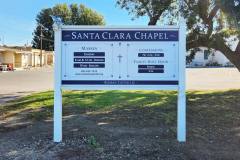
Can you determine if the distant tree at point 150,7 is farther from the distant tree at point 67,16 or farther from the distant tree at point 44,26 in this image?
the distant tree at point 44,26

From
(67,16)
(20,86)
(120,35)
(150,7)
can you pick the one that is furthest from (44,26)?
(120,35)

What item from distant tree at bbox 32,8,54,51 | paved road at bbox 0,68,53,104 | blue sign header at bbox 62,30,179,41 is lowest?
paved road at bbox 0,68,53,104

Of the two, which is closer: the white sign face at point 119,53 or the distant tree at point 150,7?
the white sign face at point 119,53

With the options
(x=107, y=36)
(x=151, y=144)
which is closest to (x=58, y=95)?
(x=107, y=36)

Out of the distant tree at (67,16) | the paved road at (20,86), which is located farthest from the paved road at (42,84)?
the distant tree at (67,16)

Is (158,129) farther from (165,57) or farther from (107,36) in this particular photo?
(107,36)

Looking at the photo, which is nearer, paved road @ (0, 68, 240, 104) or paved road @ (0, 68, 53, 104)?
paved road @ (0, 68, 53, 104)

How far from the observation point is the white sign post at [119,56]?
26.0 feet

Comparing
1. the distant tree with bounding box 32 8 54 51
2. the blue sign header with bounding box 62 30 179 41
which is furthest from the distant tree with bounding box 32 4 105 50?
the blue sign header with bounding box 62 30 179 41

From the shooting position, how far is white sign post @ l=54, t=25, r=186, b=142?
312 inches

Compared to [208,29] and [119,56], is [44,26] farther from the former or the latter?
[119,56]

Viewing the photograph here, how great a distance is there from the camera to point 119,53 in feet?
26.2

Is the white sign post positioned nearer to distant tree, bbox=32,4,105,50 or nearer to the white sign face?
the white sign face

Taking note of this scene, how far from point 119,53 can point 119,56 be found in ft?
0.18
